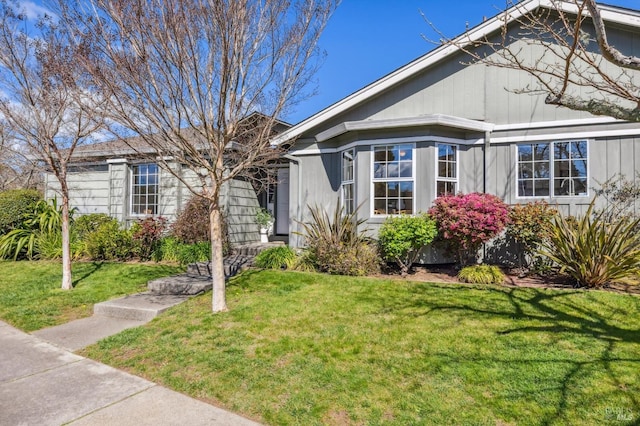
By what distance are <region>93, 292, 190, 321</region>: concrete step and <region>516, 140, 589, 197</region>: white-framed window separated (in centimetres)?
758

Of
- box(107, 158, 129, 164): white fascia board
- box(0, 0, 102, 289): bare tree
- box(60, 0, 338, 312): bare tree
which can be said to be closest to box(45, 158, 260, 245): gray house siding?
box(107, 158, 129, 164): white fascia board

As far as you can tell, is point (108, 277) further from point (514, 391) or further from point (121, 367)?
point (514, 391)

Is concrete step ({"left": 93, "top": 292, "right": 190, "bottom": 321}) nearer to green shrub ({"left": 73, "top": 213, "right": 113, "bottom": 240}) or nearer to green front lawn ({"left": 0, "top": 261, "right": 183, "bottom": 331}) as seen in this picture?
green front lawn ({"left": 0, "top": 261, "right": 183, "bottom": 331})

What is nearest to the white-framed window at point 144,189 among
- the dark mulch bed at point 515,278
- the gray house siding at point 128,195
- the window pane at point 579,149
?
the gray house siding at point 128,195

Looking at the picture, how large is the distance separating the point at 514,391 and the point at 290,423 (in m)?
1.95

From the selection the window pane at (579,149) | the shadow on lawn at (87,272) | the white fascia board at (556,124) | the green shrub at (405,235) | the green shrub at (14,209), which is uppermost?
the white fascia board at (556,124)

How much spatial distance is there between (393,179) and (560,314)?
14.7 ft

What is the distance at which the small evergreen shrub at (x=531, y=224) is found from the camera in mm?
7047

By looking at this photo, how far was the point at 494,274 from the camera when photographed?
6.86 metres

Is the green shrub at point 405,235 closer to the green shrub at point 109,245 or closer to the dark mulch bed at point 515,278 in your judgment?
the dark mulch bed at point 515,278

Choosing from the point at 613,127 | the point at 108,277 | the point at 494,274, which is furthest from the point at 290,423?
the point at 613,127

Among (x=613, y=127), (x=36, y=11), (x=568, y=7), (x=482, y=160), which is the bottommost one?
(x=482, y=160)

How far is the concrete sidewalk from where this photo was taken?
121 inches

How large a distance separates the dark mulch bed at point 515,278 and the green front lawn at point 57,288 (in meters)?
5.28
